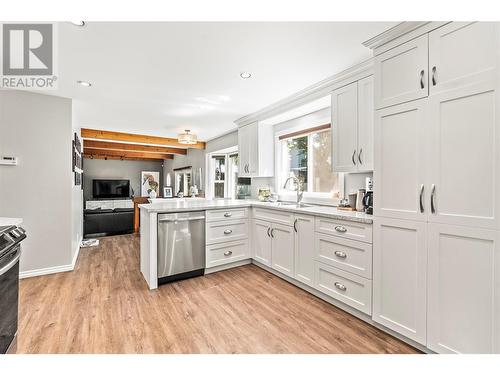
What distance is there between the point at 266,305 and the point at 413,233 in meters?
1.45

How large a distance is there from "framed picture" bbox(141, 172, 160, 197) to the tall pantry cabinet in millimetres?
8873

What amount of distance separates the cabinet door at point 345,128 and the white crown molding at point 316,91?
0.29ft

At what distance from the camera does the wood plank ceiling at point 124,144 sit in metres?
5.18

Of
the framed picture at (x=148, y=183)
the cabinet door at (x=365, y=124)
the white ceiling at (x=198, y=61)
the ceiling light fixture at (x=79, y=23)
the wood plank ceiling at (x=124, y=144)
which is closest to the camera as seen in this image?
the ceiling light fixture at (x=79, y=23)

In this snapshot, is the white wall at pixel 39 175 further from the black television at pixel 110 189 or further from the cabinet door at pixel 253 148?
the black television at pixel 110 189

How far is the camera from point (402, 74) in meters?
1.72

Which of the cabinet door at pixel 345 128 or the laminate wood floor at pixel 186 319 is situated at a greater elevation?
the cabinet door at pixel 345 128

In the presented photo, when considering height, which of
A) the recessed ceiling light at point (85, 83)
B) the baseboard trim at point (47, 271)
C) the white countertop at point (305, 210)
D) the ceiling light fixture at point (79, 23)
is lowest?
the baseboard trim at point (47, 271)

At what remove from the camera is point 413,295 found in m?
1.64

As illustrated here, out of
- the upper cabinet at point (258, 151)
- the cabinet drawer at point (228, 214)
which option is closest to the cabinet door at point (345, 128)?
the cabinet drawer at point (228, 214)

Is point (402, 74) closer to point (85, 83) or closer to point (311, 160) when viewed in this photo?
point (311, 160)
